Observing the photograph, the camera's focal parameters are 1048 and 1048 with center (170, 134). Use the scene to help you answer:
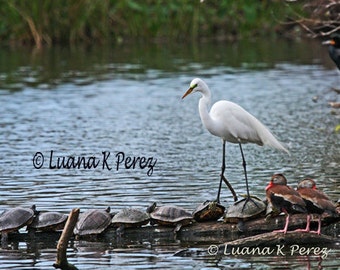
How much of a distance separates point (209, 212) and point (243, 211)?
0.38m

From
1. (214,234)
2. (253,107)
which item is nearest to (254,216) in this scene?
(214,234)

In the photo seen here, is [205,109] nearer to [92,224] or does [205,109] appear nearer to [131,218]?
[131,218]

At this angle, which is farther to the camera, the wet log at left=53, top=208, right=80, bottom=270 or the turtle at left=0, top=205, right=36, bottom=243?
the turtle at left=0, top=205, right=36, bottom=243

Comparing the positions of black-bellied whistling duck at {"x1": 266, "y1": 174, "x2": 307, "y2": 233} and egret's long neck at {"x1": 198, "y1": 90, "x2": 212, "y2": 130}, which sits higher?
egret's long neck at {"x1": 198, "y1": 90, "x2": 212, "y2": 130}

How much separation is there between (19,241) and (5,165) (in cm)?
504

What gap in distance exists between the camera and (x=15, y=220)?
10914mm

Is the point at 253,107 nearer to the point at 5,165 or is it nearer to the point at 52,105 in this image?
the point at 52,105

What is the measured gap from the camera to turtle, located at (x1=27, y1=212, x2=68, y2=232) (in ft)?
35.8

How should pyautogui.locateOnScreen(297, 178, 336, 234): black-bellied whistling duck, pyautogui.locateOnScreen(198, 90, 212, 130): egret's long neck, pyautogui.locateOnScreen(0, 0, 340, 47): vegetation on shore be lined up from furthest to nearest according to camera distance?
pyautogui.locateOnScreen(0, 0, 340, 47): vegetation on shore → pyautogui.locateOnScreen(198, 90, 212, 130): egret's long neck → pyautogui.locateOnScreen(297, 178, 336, 234): black-bellied whistling duck

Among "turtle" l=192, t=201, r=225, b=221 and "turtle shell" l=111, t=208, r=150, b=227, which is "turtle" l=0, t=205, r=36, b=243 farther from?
"turtle" l=192, t=201, r=225, b=221

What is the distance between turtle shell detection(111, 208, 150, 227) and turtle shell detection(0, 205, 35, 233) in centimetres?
89

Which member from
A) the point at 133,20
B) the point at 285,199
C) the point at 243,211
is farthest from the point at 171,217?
the point at 133,20

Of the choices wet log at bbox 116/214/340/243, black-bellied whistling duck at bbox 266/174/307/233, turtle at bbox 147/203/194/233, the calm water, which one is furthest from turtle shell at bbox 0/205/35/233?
black-bellied whistling duck at bbox 266/174/307/233

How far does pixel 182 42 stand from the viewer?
40.2 m
